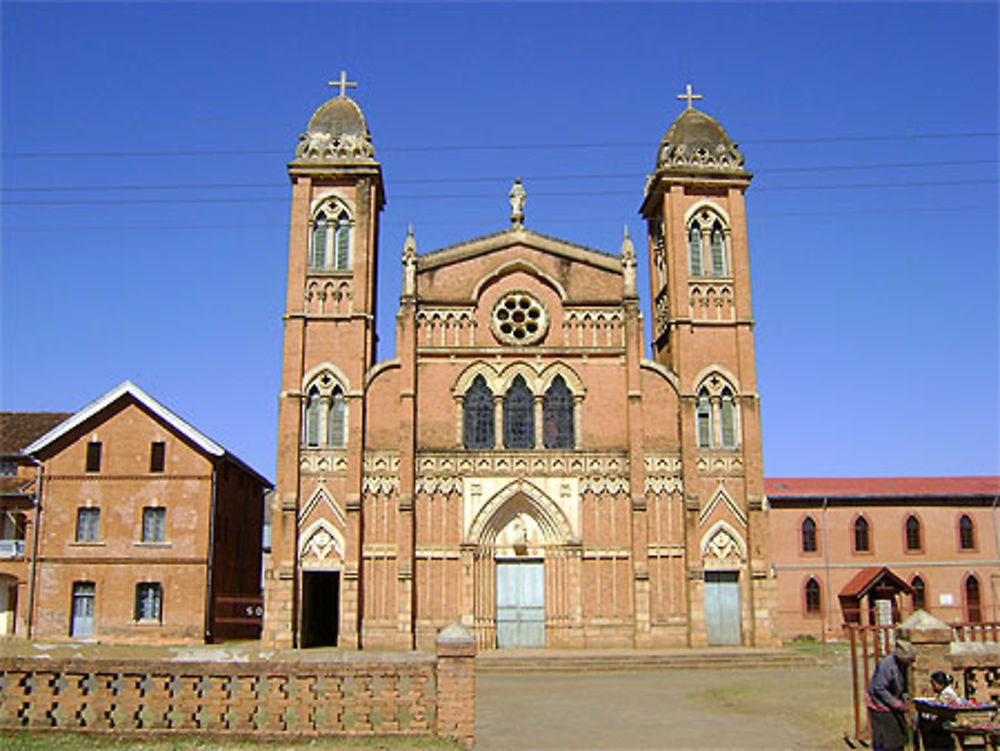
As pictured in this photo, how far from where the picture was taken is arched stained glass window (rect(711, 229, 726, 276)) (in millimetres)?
36406

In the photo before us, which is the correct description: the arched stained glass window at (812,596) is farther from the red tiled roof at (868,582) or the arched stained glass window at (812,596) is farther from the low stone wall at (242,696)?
the low stone wall at (242,696)

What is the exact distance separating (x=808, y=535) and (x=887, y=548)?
145 inches

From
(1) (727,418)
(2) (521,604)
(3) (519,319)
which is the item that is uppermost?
(3) (519,319)

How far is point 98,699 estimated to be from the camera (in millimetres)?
14477

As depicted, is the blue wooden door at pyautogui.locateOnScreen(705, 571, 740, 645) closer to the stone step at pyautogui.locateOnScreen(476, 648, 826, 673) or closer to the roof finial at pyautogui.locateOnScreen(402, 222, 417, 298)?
the stone step at pyautogui.locateOnScreen(476, 648, 826, 673)

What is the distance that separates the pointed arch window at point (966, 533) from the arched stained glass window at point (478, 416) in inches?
980

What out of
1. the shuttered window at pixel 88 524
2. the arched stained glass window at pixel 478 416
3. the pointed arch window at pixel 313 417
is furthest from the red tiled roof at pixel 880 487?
the shuttered window at pixel 88 524

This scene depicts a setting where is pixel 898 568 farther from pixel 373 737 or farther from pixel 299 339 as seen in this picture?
pixel 373 737

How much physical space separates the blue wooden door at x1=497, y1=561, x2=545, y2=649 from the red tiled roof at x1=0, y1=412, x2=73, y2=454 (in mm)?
21844

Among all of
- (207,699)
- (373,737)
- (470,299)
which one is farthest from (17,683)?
(470,299)

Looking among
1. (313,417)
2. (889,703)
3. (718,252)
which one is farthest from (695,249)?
(889,703)

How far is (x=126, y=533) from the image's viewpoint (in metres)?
35.8

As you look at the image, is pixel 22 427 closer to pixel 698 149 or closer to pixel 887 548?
pixel 698 149

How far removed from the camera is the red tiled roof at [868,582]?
41062mm
